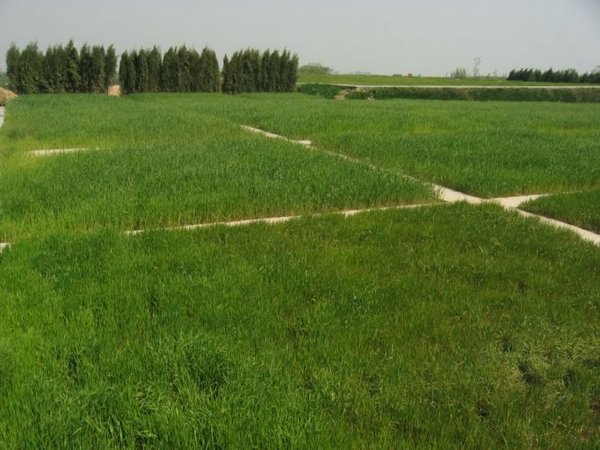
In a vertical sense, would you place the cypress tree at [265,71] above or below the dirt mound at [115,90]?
above

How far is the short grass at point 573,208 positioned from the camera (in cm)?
671

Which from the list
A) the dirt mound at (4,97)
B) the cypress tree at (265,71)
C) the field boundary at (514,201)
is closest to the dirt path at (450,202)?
the field boundary at (514,201)

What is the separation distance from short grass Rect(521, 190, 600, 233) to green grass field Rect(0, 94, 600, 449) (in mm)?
311

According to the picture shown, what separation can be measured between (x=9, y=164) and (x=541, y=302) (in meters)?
8.79

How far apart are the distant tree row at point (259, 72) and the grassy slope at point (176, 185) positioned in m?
33.1

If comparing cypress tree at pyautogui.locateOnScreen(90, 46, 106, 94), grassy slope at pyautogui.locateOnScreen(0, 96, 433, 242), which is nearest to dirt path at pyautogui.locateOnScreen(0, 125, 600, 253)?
grassy slope at pyautogui.locateOnScreen(0, 96, 433, 242)

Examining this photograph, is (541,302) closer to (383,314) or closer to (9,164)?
(383,314)

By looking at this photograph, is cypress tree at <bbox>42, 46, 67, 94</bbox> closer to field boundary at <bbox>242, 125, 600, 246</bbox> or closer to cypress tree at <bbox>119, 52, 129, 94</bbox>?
cypress tree at <bbox>119, 52, 129, 94</bbox>

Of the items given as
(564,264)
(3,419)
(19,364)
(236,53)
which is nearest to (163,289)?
(19,364)

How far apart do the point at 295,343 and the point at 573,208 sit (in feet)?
18.2

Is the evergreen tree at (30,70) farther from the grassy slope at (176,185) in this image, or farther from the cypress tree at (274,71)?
the grassy slope at (176,185)

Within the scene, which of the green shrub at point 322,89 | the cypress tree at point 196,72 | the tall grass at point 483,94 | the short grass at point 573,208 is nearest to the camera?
the short grass at point 573,208

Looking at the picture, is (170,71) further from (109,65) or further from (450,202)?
(450,202)

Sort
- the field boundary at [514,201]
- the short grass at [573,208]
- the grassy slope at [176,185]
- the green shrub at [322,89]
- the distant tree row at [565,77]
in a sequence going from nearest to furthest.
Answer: the grassy slope at [176,185], the field boundary at [514,201], the short grass at [573,208], the green shrub at [322,89], the distant tree row at [565,77]
